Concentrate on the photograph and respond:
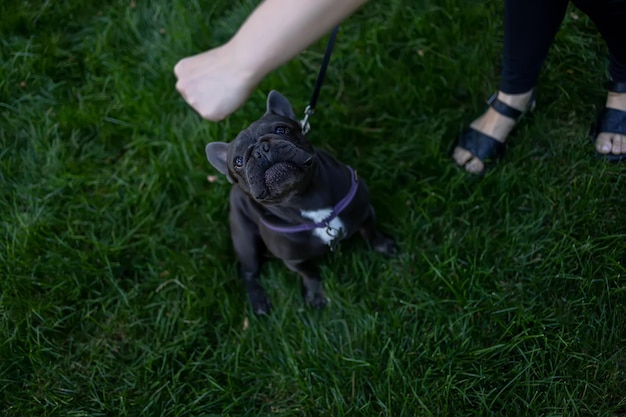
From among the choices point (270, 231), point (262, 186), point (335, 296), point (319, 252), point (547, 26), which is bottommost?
point (335, 296)

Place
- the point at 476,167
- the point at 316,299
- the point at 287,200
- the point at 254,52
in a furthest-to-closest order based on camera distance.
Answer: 1. the point at 476,167
2. the point at 316,299
3. the point at 287,200
4. the point at 254,52

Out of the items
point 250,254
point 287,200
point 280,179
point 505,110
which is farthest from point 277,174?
point 505,110

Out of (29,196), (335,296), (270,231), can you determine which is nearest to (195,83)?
(270,231)

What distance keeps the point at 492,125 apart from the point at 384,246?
2.86 feet

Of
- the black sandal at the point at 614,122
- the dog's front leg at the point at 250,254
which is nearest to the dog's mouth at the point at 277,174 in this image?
the dog's front leg at the point at 250,254

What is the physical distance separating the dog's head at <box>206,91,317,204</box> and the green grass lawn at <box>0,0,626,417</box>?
0.83m

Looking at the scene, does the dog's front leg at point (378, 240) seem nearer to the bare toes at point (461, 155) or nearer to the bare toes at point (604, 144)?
the bare toes at point (461, 155)

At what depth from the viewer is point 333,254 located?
3.08 m

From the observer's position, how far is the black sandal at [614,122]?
292cm

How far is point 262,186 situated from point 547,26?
1.52 metres

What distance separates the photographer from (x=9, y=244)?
3.25 metres

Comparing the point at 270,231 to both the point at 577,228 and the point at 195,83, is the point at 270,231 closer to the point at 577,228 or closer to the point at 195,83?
the point at 195,83

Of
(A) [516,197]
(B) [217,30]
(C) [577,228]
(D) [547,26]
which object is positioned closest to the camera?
(D) [547,26]

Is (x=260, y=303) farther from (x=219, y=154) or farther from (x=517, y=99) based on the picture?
(x=517, y=99)
